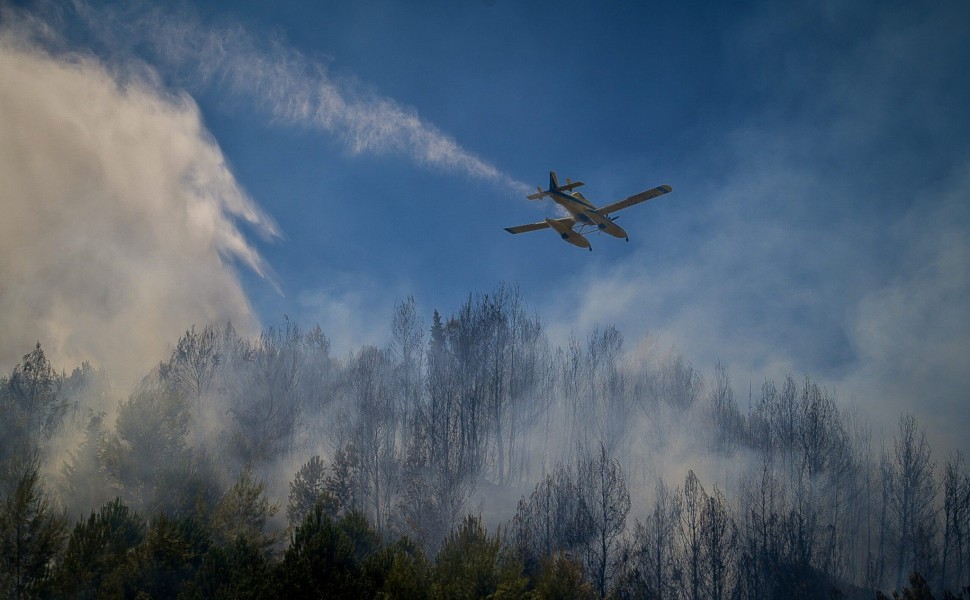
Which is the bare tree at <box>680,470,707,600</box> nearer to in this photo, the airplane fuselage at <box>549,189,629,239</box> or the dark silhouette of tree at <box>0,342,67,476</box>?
the airplane fuselage at <box>549,189,629,239</box>

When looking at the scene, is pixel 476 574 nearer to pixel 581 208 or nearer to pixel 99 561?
pixel 99 561

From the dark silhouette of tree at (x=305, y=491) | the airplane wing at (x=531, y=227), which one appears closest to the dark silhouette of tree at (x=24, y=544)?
the dark silhouette of tree at (x=305, y=491)

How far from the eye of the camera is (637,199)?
2291 cm

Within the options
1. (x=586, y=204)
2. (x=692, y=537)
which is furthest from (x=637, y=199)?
(x=692, y=537)

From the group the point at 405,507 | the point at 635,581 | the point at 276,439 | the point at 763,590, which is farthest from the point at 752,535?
the point at 276,439

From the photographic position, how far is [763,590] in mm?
33156

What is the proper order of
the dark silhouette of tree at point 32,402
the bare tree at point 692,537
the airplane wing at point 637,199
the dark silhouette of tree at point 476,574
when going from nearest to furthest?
the dark silhouette of tree at point 476,574, the airplane wing at point 637,199, the bare tree at point 692,537, the dark silhouette of tree at point 32,402

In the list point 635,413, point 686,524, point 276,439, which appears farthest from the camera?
point 635,413

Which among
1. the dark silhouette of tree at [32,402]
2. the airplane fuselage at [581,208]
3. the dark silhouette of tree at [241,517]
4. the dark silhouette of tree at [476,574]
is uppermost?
the airplane fuselage at [581,208]

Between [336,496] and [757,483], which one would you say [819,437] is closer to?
[757,483]

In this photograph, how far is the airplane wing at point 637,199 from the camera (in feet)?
72.5

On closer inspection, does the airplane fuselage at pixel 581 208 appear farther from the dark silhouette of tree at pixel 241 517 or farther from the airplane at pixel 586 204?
the dark silhouette of tree at pixel 241 517

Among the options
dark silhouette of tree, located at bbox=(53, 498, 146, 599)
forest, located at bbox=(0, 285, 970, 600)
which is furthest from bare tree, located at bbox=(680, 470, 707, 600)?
dark silhouette of tree, located at bbox=(53, 498, 146, 599)

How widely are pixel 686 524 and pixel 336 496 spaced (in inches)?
859
